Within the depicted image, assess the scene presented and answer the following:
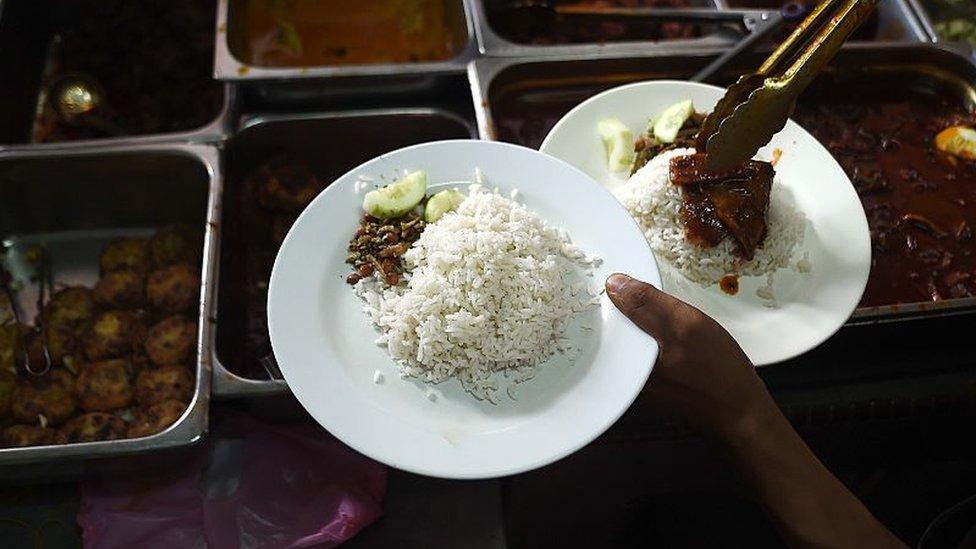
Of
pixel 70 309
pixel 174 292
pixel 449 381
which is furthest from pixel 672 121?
pixel 70 309

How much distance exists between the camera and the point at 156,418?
2.11 metres

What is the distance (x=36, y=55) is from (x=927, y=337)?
3.54 m

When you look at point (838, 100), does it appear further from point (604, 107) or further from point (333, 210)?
point (333, 210)

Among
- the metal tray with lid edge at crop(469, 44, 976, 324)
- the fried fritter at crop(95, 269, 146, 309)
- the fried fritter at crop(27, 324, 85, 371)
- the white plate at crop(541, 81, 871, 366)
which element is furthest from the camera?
the metal tray with lid edge at crop(469, 44, 976, 324)

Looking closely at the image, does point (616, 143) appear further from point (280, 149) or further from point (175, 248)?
point (175, 248)

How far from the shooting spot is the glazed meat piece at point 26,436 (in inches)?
82.4

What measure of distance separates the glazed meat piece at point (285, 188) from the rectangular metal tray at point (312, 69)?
1.04ft

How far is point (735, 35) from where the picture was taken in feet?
9.25

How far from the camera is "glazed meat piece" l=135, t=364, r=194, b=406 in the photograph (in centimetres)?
218

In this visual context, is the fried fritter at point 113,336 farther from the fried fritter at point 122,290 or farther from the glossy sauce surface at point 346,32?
the glossy sauce surface at point 346,32

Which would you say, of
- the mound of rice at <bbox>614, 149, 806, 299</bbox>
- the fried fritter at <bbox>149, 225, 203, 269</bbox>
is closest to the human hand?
the mound of rice at <bbox>614, 149, 806, 299</bbox>

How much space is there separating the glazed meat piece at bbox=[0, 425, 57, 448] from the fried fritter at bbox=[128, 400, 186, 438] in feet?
0.75

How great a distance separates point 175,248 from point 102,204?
37 centimetres

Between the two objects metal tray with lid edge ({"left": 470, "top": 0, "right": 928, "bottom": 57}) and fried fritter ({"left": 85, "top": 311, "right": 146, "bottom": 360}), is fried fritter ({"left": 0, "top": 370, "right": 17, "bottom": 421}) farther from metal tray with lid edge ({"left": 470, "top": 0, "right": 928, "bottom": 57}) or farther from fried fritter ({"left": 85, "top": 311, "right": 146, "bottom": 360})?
metal tray with lid edge ({"left": 470, "top": 0, "right": 928, "bottom": 57})
